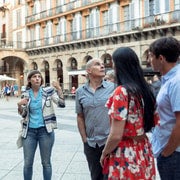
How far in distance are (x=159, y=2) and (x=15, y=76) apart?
88.2 ft

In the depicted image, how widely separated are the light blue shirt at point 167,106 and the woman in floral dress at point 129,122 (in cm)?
13

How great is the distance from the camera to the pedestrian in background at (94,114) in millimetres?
4398

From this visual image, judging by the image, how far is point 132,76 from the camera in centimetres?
334

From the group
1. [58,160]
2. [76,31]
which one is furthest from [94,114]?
[76,31]

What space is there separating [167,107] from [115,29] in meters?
33.2

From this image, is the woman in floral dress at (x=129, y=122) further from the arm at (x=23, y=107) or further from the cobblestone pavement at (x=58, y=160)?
the cobblestone pavement at (x=58, y=160)

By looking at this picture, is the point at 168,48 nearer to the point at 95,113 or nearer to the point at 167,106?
the point at 167,106

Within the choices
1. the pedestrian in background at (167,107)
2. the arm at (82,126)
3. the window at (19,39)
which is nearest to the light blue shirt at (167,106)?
the pedestrian in background at (167,107)

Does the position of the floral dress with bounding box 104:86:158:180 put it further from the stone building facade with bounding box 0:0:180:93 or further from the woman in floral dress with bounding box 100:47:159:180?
the stone building facade with bounding box 0:0:180:93

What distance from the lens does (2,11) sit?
2077 inches

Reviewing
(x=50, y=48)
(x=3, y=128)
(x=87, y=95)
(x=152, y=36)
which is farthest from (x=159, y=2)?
(x=87, y=95)

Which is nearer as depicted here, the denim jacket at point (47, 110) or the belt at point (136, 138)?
the belt at point (136, 138)

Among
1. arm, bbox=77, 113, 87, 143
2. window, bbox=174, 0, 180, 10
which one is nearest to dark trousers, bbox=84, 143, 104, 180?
arm, bbox=77, 113, 87, 143

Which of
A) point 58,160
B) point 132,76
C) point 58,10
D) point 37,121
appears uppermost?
point 58,10
